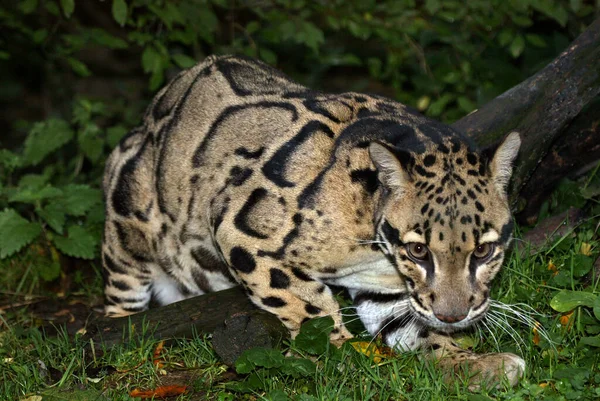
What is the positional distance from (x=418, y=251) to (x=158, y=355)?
6.00 ft

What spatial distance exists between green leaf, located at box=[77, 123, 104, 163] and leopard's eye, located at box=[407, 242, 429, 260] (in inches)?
171

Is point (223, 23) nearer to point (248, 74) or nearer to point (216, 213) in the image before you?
point (248, 74)

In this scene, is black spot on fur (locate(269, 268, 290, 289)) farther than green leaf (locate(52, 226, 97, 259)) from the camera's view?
No

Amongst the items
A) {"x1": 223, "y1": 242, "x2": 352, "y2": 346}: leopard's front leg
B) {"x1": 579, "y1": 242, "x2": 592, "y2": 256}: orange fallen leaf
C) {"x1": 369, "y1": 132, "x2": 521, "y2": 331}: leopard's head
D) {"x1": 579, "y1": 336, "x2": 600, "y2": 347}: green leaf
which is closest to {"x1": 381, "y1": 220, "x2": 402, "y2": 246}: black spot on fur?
{"x1": 369, "y1": 132, "x2": 521, "y2": 331}: leopard's head

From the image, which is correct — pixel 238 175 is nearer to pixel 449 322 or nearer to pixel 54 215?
pixel 449 322

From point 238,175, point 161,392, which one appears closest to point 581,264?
point 238,175

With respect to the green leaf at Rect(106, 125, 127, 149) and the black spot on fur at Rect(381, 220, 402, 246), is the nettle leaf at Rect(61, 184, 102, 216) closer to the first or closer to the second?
the green leaf at Rect(106, 125, 127, 149)

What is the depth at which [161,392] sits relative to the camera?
477cm

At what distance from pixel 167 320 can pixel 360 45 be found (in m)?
6.99

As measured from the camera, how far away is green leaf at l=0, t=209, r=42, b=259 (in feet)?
21.3

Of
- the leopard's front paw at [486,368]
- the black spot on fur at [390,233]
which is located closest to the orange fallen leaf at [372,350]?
the leopard's front paw at [486,368]

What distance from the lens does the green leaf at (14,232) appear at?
648 centimetres

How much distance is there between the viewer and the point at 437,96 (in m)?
8.64

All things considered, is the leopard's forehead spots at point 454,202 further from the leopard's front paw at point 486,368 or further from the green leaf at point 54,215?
the green leaf at point 54,215
